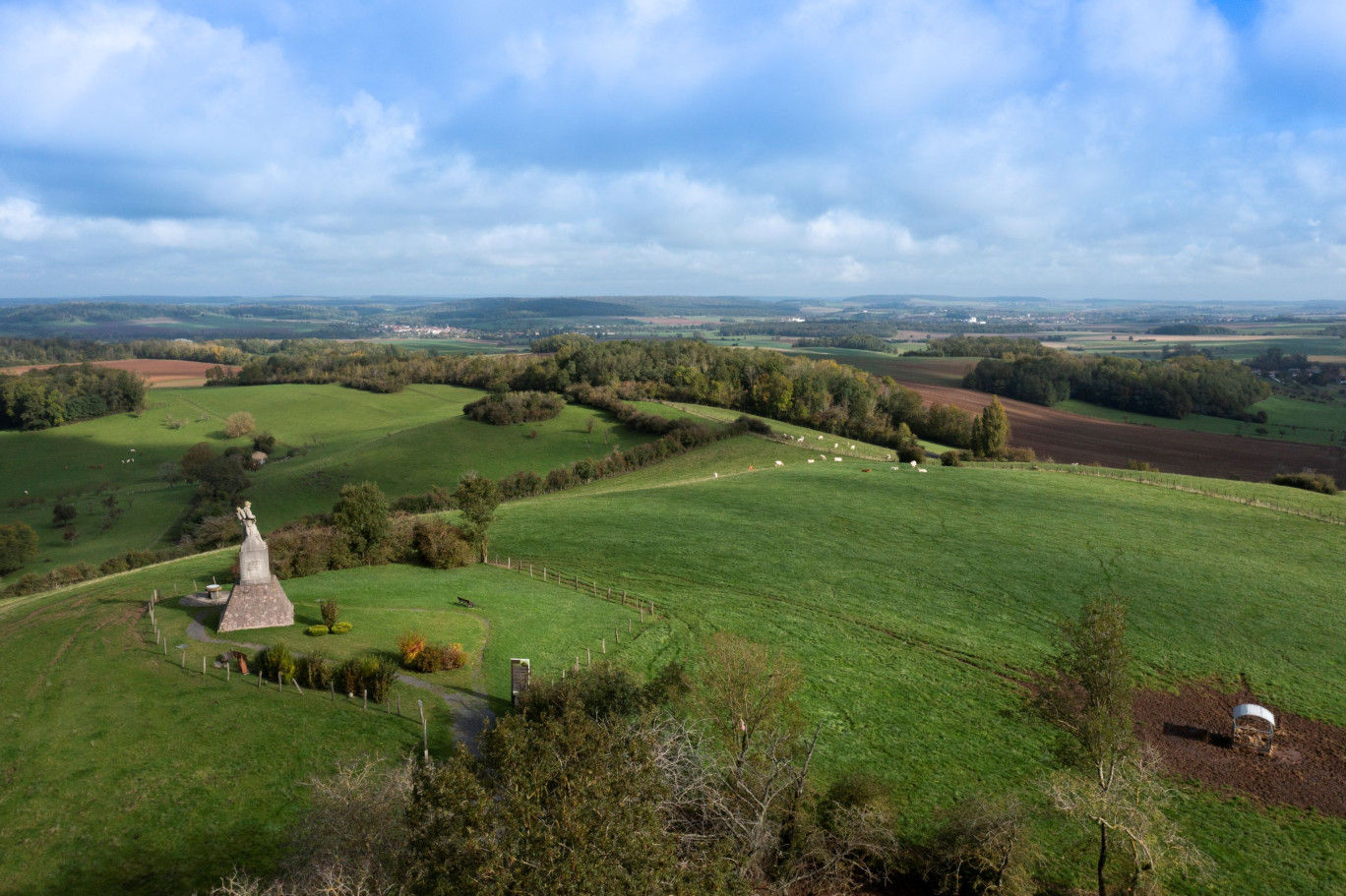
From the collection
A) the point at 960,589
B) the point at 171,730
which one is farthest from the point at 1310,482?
the point at 171,730

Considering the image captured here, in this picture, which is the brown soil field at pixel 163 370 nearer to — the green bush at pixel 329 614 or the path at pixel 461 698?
the path at pixel 461 698

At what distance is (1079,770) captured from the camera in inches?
679

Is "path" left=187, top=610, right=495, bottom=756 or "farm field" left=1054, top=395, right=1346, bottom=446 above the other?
"path" left=187, top=610, right=495, bottom=756

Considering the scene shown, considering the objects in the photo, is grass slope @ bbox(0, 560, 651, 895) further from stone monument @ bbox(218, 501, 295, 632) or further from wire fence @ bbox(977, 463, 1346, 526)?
wire fence @ bbox(977, 463, 1346, 526)

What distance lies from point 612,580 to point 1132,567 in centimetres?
3004

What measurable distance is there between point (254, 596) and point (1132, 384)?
134297mm

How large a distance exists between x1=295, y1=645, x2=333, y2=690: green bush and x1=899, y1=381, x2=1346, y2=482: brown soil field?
84.8 m

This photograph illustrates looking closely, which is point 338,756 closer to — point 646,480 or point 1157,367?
point 646,480

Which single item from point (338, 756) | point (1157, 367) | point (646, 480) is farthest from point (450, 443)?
point (1157, 367)

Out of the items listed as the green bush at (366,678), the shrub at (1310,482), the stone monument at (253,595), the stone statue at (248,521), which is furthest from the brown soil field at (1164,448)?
the stone statue at (248,521)

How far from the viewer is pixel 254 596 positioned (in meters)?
27.0

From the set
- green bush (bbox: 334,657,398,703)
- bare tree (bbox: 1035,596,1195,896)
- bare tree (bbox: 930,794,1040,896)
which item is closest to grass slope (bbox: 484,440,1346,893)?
bare tree (bbox: 930,794,1040,896)

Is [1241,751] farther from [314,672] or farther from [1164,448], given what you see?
[1164,448]

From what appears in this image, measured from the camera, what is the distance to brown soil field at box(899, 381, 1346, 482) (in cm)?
7806
